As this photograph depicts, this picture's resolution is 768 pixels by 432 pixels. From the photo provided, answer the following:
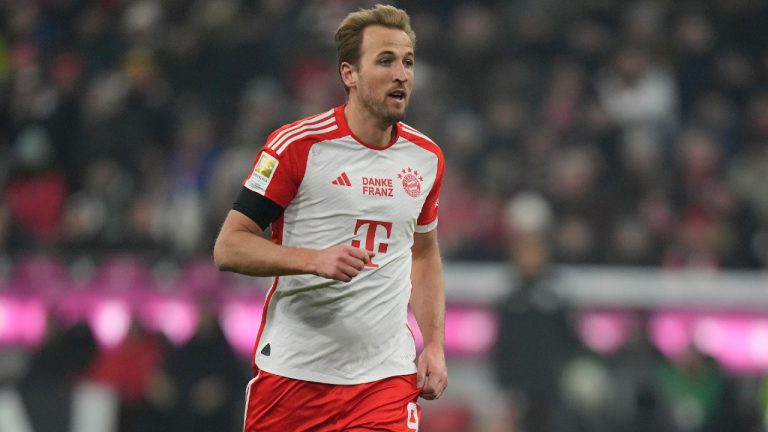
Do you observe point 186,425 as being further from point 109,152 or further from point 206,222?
point 109,152

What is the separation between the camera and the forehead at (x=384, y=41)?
4801mm

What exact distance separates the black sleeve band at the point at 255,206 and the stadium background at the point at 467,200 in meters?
5.53

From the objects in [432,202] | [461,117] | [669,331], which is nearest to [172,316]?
[461,117]

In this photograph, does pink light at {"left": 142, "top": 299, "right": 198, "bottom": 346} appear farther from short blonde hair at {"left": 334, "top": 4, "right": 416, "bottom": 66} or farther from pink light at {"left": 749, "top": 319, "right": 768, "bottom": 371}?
short blonde hair at {"left": 334, "top": 4, "right": 416, "bottom": 66}

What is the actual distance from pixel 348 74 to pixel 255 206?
632 millimetres

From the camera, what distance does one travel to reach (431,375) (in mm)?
4980

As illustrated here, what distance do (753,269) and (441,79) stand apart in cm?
368

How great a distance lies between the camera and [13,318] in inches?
452

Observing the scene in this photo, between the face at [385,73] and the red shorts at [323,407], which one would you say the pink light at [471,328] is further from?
the face at [385,73]

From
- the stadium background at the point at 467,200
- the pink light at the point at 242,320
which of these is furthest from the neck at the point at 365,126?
the pink light at the point at 242,320

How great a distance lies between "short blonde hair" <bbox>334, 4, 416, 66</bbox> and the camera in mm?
4848

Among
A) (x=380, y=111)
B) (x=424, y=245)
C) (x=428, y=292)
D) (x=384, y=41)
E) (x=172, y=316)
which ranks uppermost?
(x=384, y=41)

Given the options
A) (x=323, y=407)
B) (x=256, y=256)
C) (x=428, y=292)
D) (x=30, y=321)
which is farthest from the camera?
(x=30, y=321)

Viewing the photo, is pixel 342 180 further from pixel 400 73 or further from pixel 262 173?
pixel 400 73
